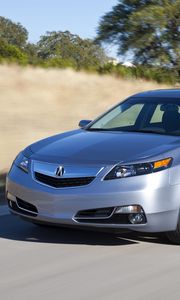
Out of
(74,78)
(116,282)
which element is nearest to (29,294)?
(116,282)

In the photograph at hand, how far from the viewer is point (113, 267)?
5.64m

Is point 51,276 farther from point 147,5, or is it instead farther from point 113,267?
point 147,5

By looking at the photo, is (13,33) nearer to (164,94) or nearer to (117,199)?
(164,94)

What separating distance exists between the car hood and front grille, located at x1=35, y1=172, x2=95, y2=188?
174 mm

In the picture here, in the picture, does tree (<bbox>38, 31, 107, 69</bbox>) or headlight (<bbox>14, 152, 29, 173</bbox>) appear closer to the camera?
headlight (<bbox>14, 152, 29, 173</bbox>)

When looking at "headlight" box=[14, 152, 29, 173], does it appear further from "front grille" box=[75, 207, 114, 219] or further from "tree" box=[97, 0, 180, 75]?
"tree" box=[97, 0, 180, 75]

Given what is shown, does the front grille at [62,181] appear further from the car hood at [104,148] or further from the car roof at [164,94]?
the car roof at [164,94]

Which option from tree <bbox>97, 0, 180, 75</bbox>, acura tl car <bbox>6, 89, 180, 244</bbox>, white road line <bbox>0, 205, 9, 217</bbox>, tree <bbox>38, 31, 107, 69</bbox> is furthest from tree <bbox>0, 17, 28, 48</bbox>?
acura tl car <bbox>6, 89, 180, 244</bbox>

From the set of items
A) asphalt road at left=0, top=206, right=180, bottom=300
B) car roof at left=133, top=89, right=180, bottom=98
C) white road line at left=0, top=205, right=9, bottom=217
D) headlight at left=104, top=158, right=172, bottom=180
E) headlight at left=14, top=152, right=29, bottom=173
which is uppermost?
car roof at left=133, top=89, right=180, bottom=98

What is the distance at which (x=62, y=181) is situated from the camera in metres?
6.12

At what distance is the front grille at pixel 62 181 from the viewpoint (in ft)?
19.8

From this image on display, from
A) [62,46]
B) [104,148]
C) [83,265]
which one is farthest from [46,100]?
[62,46]

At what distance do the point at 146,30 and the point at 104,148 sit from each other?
2968cm

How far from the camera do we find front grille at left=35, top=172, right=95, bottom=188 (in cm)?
603
